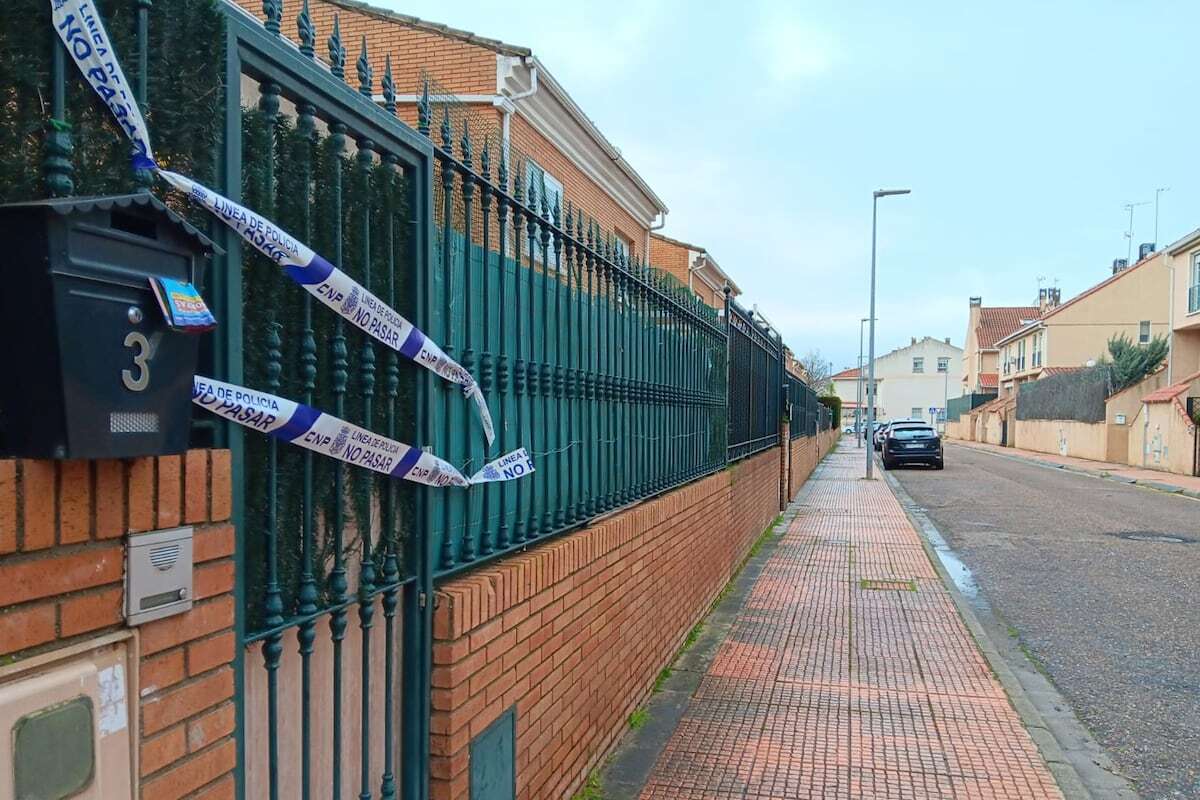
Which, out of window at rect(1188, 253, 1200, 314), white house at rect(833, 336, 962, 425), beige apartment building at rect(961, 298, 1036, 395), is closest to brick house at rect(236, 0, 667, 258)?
window at rect(1188, 253, 1200, 314)

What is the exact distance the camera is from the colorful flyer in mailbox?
1509 millimetres

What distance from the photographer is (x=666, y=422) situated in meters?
5.71

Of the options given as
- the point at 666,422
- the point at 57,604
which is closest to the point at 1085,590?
the point at 666,422

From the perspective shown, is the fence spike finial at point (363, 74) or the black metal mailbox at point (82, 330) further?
the fence spike finial at point (363, 74)

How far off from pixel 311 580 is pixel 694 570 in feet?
15.4

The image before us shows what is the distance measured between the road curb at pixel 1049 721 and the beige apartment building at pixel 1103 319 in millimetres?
47177

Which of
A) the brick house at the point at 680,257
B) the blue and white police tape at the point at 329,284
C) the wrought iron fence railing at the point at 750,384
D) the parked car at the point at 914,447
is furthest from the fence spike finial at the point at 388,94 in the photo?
the parked car at the point at 914,447

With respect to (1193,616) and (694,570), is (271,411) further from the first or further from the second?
(1193,616)

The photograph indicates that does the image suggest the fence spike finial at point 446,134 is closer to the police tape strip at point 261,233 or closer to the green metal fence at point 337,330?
the green metal fence at point 337,330

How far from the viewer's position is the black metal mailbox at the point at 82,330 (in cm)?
136

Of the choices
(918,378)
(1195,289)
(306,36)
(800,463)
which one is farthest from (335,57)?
(918,378)

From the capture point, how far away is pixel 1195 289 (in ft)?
105

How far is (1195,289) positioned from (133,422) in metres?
38.3

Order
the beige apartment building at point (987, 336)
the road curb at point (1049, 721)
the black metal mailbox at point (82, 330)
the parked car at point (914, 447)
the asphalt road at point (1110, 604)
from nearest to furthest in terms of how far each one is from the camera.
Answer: the black metal mailbox at point (82, 330)
the road curb at point (1049, 721)
the asphalt road at point (1110, 604)
the parked car at point (914, 447)
the beige apartment building at point (987, 336)
